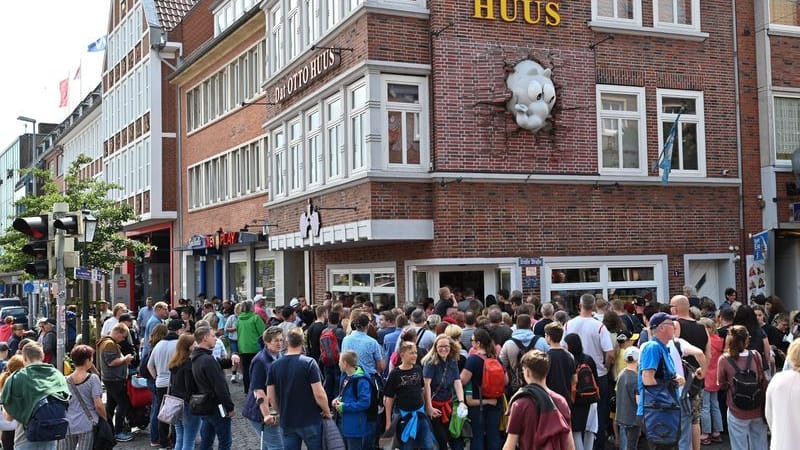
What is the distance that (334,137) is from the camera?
1848 centimetres

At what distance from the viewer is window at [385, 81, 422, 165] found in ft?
54.5

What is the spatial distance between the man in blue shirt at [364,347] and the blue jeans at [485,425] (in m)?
1.26

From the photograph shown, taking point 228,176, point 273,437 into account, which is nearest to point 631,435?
point 273,437

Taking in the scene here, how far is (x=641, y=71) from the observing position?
18.3m

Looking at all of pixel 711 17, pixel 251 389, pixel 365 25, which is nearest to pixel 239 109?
pixel 365 25

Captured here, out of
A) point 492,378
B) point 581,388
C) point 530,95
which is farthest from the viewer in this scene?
point 530,95

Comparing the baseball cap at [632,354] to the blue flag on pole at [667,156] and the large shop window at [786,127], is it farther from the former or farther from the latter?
the large shop window at [786,127]

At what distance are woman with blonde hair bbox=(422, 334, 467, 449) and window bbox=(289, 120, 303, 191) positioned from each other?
37.9 ft

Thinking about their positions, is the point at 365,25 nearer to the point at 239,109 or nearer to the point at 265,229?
the point at 265,229

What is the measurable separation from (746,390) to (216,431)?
5622 mm

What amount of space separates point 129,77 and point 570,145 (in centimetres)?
2737

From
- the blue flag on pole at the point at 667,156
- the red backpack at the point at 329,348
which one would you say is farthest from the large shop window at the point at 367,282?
the blue flag on pole at the point at 667,156

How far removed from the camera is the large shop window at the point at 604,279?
17359 millimetres

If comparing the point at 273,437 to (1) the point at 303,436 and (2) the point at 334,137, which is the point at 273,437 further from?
(2) the point at 334,137
